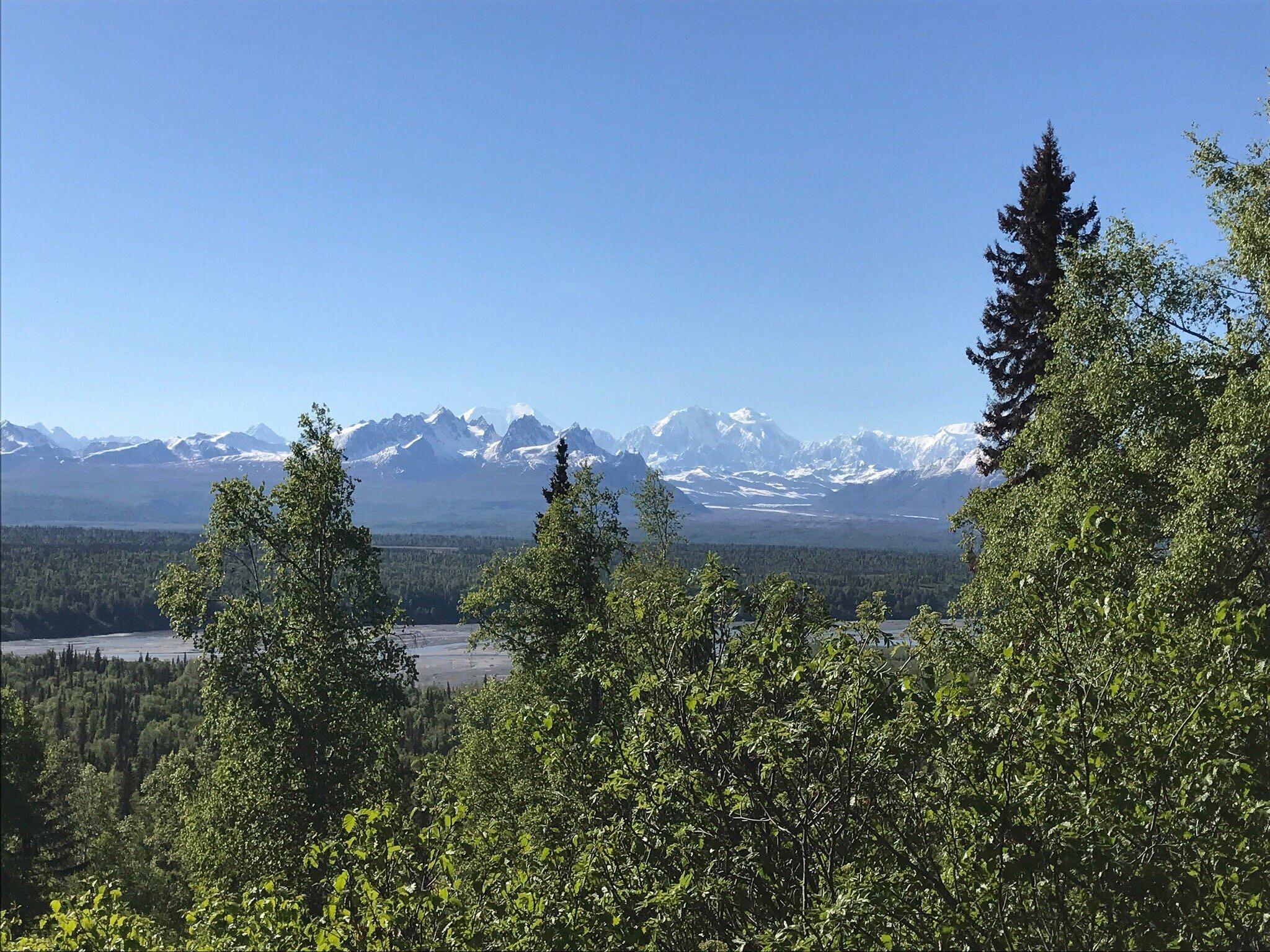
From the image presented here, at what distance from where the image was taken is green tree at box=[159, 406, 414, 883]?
61.7 feet

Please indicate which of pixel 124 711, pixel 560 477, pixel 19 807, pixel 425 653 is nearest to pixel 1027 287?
pixel 560 477

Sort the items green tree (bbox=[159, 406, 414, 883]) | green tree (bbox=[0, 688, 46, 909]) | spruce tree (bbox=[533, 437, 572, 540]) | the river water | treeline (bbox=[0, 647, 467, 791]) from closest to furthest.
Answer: green tree (bbox=[159, 406, 414, 883]) → spruce tree (bbox=[533, 437, 572, 540]) → green tree (bbox=[0, 688, 46, 909]) → treeline (bbox=[0, 647, 467, 791]) → the river water

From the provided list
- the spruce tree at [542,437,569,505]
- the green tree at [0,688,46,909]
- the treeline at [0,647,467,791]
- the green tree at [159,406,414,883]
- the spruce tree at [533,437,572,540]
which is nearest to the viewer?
the green tree at [159,406,414,883]

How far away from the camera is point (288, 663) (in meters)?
19.9

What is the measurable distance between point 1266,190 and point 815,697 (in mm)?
14824

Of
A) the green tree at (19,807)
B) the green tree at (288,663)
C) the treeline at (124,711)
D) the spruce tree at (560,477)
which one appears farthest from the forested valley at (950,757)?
the treeline at (124,711)

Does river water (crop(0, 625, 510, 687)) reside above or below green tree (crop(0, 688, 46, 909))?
below

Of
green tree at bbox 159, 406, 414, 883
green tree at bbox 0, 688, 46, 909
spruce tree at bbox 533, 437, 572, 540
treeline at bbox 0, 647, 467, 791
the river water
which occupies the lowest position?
the river water

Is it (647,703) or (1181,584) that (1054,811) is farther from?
(1181,584)

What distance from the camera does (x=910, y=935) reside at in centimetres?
593

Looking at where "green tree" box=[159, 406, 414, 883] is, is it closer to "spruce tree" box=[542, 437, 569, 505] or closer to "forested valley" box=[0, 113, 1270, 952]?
"forested valley" box=[0, 113, 1270, 952]

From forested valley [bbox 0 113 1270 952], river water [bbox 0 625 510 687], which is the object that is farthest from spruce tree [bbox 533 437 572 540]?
river water [bbox 0 625 510 687]

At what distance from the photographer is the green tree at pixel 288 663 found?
741 inches

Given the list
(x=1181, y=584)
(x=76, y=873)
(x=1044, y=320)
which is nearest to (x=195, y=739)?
(x=76, y=873)
